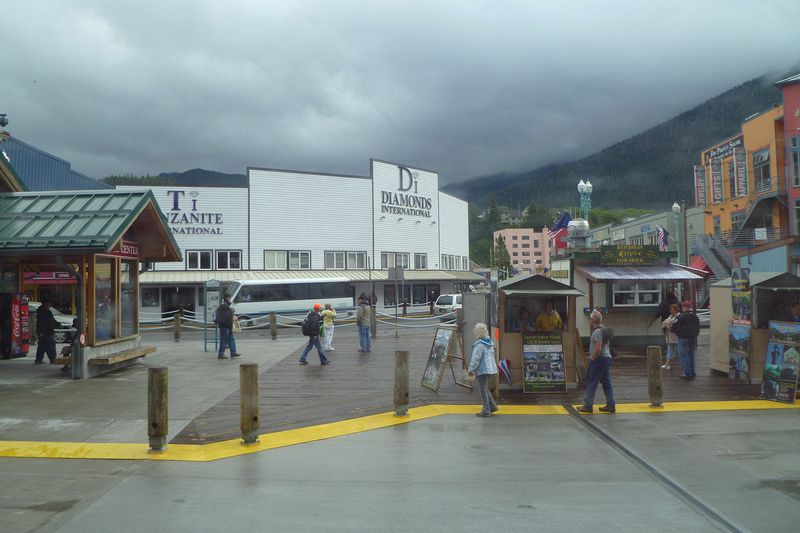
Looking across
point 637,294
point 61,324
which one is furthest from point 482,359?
point 61,324

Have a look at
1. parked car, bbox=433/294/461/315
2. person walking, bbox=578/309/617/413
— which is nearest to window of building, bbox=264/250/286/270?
parked car, bbox=433/294/461/315

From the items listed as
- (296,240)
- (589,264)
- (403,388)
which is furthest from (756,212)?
(403,388)

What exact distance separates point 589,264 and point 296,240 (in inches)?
1294

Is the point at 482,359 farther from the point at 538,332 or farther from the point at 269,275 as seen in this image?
the point at 269,275

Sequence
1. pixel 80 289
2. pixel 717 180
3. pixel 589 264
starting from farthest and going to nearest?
1. pixel 717 180
2. pixel 589 264
3. pixel 80 289

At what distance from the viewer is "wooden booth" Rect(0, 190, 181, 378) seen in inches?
509

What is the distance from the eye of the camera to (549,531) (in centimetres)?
539

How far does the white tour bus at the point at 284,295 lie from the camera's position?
35531 mm

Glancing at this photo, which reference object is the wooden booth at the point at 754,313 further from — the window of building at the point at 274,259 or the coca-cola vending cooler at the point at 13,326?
the window of building at the point at 274,259

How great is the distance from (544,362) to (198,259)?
37937 millimetres

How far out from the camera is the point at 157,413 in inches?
311

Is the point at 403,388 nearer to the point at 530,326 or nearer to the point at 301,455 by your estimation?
the point at 301,455

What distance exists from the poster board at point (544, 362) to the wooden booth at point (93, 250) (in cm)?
876

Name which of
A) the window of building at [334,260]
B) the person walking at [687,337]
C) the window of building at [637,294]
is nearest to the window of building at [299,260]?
the window of building at [334,260]
